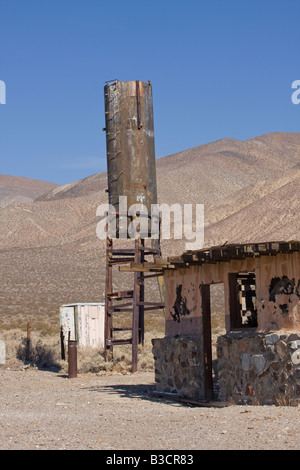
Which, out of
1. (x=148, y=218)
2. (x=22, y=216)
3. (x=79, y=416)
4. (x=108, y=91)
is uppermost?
(x=22, y=216)

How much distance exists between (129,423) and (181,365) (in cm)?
340

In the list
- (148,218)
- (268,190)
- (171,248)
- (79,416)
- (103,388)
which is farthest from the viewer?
(268,190)

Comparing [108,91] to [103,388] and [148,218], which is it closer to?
[148,218]

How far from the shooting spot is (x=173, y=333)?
563 inches

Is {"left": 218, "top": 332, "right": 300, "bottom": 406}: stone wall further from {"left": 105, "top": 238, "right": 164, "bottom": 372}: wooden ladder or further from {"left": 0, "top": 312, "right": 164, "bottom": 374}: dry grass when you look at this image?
{"left": 0, "top": 312, "right": 164, "bottom": 374}: dry grass

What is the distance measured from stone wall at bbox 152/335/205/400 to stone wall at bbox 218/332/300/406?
2.76 ft

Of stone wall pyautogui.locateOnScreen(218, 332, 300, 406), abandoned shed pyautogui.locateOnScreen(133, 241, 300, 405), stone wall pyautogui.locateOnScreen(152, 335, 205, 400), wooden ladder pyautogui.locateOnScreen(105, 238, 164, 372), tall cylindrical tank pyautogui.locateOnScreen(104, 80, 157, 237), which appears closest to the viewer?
stone wall pyautogui.locateOnScreen(218, 332, 300, 406)

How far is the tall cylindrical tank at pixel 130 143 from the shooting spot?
19766 mm

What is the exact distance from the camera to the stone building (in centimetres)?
1129
